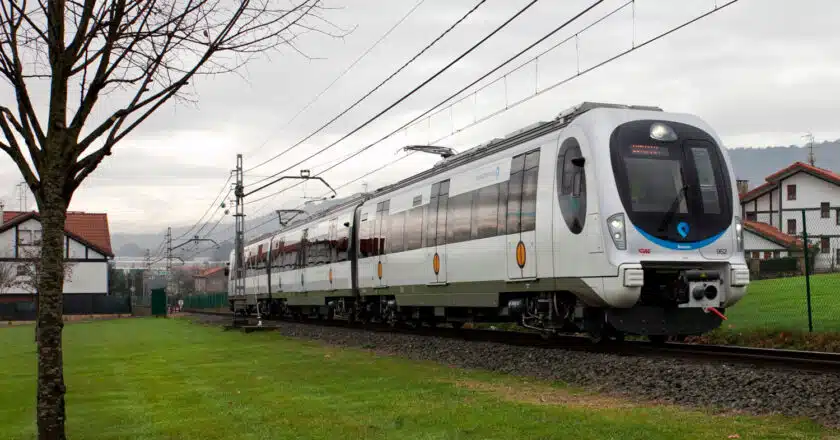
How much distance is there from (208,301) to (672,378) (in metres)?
81.6

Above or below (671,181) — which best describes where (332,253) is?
below

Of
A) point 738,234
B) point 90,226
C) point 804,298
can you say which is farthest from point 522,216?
point 90,226

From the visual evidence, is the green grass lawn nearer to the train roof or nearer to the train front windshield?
the train front windshield

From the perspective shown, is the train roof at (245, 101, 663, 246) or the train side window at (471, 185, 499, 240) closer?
the train roof at (245, 101, 663, 246)

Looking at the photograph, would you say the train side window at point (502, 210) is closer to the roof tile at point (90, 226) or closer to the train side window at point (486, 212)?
the train side window at point (486, 212)

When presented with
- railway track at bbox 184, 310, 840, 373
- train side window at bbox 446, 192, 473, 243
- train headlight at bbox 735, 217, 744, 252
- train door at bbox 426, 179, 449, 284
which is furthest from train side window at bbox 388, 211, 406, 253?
train headlight at bbox 735, 217, 744, 252

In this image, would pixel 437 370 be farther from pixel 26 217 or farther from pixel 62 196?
pixel 26 217

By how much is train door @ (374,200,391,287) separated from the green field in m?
8.58

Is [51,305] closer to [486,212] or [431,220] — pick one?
[486,212]

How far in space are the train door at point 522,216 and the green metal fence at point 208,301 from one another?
214 feet

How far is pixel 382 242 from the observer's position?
23.2 meters

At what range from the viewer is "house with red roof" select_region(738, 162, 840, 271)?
64.0 metres

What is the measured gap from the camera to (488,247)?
53.8 ft

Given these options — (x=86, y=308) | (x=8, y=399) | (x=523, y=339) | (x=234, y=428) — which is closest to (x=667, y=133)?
(x=523, y=339)
